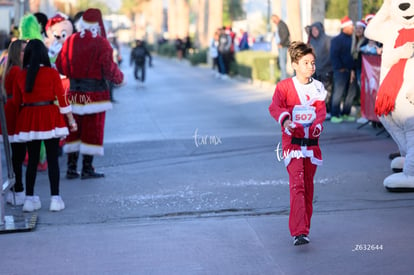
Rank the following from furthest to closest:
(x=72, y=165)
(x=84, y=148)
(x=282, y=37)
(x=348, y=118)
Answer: (x=282, y=37)
(x=348, y=118)
(x=72, y=165)
(x=84, y=148)

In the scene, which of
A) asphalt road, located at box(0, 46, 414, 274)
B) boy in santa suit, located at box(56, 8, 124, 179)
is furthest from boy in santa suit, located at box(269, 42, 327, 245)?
boy in santa suit, located at box(56, 8, 124, 179)

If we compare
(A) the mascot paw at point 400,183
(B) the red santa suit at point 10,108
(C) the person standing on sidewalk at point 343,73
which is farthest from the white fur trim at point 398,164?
(C) the person standing on sidewalk at point 343,73

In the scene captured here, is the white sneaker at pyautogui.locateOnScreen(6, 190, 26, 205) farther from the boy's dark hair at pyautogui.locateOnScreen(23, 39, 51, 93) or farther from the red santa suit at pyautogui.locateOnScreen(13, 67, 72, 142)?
the boy's dark hair at pyautogui.locateOnScreen(23, 39, 51, 93)

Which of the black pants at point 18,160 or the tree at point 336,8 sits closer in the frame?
the black pants at point 18,160

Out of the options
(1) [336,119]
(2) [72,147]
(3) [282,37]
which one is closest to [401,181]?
(2) [72,147]

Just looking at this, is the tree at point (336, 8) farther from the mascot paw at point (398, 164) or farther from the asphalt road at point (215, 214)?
the mascot paw at point (398, 164)

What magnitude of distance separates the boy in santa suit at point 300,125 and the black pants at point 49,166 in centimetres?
282

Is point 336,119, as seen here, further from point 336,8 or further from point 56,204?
point 336,8

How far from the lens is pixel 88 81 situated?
417 inches

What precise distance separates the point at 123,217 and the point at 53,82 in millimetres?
1576

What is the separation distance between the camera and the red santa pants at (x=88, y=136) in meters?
10.6

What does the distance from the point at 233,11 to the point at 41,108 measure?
6847cm

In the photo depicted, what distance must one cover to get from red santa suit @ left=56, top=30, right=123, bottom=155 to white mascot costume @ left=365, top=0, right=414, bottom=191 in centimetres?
322

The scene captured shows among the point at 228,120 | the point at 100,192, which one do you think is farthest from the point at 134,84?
the point at 100,192
